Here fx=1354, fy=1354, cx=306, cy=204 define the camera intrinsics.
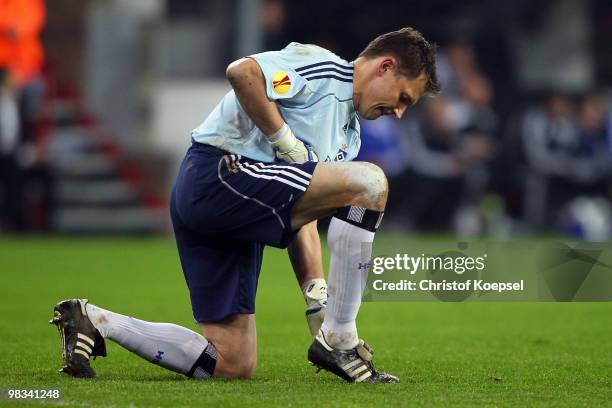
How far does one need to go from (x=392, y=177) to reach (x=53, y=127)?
5.08m

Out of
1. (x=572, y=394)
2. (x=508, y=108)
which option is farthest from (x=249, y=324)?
(x=508, y=108)

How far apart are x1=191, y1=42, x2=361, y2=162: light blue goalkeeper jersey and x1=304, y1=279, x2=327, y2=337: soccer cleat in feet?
2.40

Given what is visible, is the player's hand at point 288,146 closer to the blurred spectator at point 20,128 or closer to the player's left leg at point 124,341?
the player's left leg at point 124,341

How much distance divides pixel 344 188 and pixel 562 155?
15801 millimetres

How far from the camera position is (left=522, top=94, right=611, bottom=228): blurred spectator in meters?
21.0

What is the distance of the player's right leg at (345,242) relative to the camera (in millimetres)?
5824

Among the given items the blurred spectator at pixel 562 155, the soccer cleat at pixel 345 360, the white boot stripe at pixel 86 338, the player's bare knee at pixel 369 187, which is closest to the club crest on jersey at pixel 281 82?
the player's bare knee at pixel 369 187

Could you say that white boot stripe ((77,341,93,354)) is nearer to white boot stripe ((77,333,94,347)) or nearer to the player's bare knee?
white boot stripe ((77,333,94,347))

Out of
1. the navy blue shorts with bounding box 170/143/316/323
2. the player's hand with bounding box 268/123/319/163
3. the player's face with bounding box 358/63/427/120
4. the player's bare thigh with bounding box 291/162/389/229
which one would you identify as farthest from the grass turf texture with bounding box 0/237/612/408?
the player's face with bounding box 358/63/427/120

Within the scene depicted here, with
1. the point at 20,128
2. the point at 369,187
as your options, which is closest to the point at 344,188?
the point at 369,187

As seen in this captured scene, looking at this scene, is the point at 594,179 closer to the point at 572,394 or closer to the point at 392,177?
the point at 392,177

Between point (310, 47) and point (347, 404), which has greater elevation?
point (310, 47)

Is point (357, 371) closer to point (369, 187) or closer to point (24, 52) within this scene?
point (369, 187)

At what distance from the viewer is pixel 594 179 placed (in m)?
21.3
